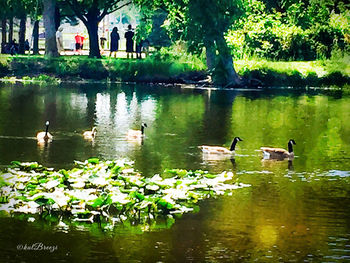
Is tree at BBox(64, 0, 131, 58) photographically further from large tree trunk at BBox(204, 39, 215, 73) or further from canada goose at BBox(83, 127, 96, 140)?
canada goose at BBox(83, 127, 96, 140)

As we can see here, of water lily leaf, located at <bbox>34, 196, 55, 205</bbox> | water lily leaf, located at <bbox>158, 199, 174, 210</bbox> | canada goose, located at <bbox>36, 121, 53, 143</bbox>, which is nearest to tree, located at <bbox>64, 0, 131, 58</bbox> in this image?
canada goose, located at <bbox>36, 121, 53, 143</bbox>

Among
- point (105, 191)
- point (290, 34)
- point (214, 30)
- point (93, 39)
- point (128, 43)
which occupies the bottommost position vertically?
point (105, 191)

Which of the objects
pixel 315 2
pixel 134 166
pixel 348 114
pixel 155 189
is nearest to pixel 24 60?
pixel 315 2

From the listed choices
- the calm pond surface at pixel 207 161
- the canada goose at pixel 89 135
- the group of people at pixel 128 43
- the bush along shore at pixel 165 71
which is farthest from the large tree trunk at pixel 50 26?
the canada goose at pixel 89 135

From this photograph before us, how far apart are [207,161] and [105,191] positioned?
6513 millimetres

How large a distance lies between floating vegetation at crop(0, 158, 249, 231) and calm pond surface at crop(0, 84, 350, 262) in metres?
0.54

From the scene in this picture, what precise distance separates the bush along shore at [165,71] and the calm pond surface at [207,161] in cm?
545

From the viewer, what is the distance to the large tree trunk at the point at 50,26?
65375 mm

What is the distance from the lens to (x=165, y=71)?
205 feet

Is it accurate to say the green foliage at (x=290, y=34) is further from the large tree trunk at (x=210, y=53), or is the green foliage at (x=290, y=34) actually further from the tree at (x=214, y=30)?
the tree at (x=214, y=30)

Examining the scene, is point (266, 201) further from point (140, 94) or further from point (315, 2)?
point (315, 2)

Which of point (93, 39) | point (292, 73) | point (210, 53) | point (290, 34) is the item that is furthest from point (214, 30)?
point (93, 39)

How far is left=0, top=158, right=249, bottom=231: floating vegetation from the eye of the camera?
1973 centimetres

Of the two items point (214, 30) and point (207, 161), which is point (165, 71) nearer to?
point (214, 30)
